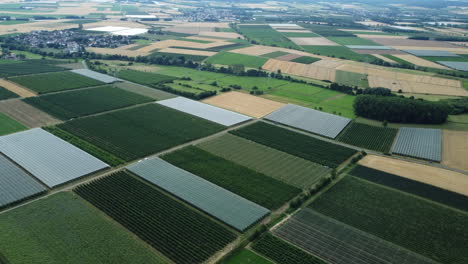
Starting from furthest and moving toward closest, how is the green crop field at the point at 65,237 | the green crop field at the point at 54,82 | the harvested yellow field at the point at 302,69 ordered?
the harvested yellow field at the point at 302,69
the green crop field at the point at 54,82
the green crop field at the point at 65,237

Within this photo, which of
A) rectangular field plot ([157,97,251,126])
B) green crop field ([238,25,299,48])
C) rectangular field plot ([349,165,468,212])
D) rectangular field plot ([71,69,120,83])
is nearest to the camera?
rectangular field plot ([349,165,468,212])

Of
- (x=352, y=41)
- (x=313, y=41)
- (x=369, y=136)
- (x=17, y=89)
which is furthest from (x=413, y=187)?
(x=352, y=41)

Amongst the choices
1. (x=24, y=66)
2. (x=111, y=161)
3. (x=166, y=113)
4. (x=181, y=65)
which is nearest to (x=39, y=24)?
(x=24, y=66)

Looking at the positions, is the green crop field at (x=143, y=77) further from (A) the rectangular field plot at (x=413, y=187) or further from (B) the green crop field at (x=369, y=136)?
(A) the rectangular field plot at (x=413, y=187)

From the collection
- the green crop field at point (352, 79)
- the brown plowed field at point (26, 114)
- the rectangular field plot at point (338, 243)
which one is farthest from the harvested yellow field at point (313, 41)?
the rectangular field plot at point (338, 243)

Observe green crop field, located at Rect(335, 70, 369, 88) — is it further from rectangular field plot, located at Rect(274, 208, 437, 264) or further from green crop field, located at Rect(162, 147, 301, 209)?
rectangular field plot, located at Rect(274, 208, 437, 264)

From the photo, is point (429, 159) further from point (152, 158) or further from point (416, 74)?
point (416, 74)

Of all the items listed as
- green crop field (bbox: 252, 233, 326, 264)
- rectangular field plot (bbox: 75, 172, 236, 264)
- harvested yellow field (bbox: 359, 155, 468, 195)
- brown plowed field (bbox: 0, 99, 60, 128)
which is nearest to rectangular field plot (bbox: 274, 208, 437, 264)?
green crop field (bbox: 252, 233, 326, 264)
